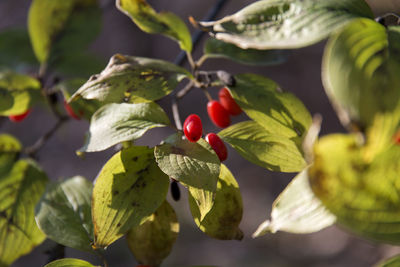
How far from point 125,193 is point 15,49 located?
4.16 ft

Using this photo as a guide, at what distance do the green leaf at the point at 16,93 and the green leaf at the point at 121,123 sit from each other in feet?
1.28

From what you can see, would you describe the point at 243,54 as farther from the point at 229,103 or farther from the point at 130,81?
the point at 130,81

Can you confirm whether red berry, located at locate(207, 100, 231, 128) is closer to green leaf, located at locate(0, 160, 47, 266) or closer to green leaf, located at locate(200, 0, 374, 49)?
green leaf, located at locate(200, 0, 374, 49)

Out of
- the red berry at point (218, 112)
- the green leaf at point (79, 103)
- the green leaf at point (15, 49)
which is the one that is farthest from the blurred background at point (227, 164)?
the red berry at point (218, 112)

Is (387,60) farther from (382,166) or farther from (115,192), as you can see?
(115,192)

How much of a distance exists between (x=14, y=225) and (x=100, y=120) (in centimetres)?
44

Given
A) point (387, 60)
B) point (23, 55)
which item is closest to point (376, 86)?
point (387, 60)

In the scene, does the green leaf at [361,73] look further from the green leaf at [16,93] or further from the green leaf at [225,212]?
the green leaf at [16,93]

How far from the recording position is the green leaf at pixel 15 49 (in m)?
1.76

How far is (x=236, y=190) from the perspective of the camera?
34.4 inches

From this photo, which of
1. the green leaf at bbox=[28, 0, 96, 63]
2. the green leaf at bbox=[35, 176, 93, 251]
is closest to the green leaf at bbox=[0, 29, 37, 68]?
the green leaf at bbox=[28, 0, 96, 63]

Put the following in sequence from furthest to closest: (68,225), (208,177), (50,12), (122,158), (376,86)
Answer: (50,12)
(68,225)
(122,158)
(208,177)
(376,86)

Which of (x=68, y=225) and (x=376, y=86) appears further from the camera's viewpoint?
(x=68, y=225)

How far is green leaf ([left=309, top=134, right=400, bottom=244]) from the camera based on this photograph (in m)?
0.54
